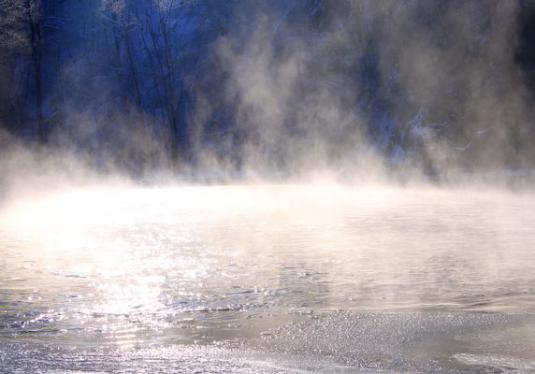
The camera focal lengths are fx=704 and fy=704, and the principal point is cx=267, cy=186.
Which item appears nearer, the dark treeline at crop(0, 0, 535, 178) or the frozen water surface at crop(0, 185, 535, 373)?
the frozen water surface at crop(0, 185, 535, 373)

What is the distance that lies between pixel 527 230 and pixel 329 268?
12.1ft

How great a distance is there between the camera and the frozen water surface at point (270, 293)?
3.89 metres

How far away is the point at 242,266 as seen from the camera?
6676mm

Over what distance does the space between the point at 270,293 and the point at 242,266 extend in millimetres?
1196

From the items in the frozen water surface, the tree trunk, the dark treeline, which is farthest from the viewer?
the tree trunk

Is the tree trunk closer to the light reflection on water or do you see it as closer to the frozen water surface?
the light reflection on water

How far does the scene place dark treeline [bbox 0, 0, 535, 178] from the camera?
25.0m

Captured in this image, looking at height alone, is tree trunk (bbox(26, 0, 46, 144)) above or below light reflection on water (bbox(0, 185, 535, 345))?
above

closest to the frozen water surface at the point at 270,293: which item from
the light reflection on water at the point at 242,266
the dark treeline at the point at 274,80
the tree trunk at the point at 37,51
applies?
the light reflection on water at the point at 242,266

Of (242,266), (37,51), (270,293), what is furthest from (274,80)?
(270,293)

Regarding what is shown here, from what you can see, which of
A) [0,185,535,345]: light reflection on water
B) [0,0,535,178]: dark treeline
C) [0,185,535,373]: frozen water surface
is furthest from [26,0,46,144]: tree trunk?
[0,185,535,373]: frozen water surface

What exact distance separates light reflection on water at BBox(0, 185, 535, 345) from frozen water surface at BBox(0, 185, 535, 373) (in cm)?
2

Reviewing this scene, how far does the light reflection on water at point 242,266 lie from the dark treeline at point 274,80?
13.4m

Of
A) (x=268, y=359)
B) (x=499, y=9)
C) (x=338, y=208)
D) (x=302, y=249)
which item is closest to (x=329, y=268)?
(x=302, y=249)
